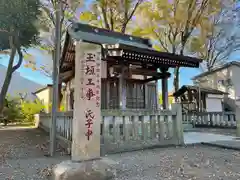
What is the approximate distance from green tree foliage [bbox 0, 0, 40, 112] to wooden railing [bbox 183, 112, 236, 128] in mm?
11423

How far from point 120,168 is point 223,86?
18036 millimetres

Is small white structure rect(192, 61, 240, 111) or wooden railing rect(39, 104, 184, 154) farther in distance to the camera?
small white structure rect(192, 61, 240, 111)

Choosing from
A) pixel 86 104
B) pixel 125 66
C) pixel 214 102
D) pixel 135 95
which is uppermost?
pixel 125 66

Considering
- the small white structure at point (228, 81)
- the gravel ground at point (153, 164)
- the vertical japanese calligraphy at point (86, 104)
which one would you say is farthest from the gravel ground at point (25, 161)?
the small white structure at point (228, 81)

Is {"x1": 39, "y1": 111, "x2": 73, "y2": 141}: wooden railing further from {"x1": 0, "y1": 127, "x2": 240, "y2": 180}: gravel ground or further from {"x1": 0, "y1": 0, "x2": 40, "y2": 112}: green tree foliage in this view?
{"x1": 0, "y1": 0, "x2": 40, "y2": 112}: green tree foliage

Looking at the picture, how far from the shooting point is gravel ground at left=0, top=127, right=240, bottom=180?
339cm

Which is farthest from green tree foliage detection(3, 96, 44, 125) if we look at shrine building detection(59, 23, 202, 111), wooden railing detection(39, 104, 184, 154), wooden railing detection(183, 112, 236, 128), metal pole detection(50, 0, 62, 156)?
metal pole detection(50, 0, 62, 156)

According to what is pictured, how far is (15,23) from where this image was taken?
34.0 feet

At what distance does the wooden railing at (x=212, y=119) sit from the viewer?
10609 millimetres

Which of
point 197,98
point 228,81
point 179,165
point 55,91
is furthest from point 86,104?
point 228,81

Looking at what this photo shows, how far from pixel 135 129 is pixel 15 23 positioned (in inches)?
360

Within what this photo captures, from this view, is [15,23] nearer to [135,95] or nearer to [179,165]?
[135,95]

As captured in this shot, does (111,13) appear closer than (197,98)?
Yes

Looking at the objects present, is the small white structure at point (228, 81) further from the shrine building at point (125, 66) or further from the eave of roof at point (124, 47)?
the eave of roof at point (124, 47)
